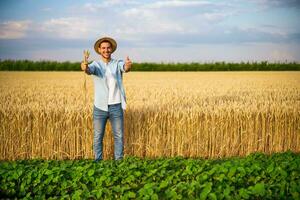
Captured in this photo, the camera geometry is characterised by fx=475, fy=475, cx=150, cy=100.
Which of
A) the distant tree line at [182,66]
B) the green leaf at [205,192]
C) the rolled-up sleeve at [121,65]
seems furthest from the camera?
the distant tree line at [182,66]

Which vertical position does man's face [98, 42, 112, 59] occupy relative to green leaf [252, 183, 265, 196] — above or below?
above

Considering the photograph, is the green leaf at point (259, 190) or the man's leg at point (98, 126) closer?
the green leaf at point (259, 190)

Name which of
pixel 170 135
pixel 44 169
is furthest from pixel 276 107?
pixel 44 169

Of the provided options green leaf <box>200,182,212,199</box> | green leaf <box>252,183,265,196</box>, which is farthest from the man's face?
green leaf <box>252,183,265,196</box>

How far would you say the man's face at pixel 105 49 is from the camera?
855 cm

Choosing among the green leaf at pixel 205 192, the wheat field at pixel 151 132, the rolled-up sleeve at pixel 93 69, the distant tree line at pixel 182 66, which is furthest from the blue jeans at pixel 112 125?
the distant tree line at pixel 182 66

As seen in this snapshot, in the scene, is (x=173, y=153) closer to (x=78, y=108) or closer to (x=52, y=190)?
(x=78, y=108)

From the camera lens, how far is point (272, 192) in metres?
6.84

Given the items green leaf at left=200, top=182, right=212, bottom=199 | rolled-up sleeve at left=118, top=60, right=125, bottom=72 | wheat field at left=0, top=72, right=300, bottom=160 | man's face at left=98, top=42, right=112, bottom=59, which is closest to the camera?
green leaf at left=200, top=182, right=212, bottom=199

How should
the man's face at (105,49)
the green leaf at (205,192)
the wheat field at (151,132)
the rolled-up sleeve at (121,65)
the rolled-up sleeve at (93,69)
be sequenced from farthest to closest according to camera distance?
the wheat field at (151,132) < the rolled-up sleeve at (121,65) < the man's face at (105,49) < the rolled-up sleeve at (93,69) < the green leaf at (205,192)

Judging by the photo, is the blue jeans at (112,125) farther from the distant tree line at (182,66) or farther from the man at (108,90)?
the distant tree line at (182,66)

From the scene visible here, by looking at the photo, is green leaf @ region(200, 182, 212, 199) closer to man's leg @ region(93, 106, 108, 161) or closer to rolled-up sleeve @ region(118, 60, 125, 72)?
man's leg @ region(93, 106, 108, 161)

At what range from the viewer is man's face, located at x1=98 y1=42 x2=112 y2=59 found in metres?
8.55

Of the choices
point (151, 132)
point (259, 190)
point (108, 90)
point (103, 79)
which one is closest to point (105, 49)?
point (103, 79)
